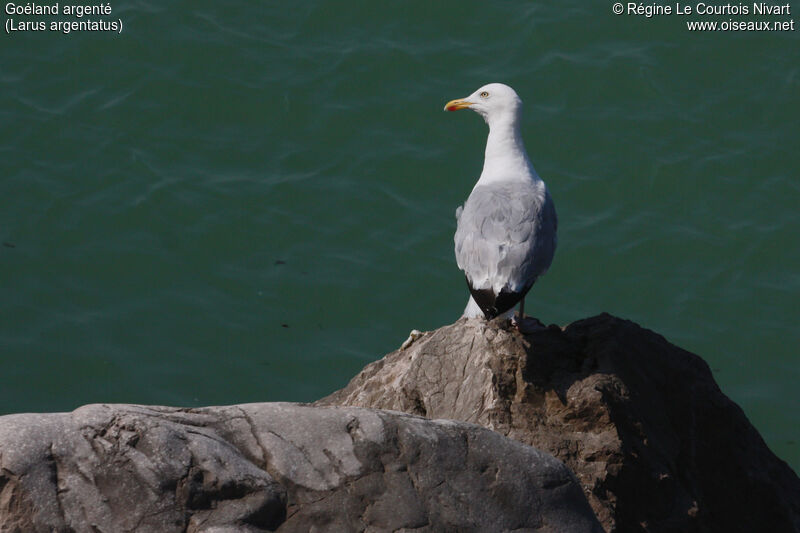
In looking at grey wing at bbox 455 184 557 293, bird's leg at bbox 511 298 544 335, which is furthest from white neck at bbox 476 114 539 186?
bird's leg at bbox 511 298 544 335

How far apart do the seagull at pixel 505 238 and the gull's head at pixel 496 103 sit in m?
0.40

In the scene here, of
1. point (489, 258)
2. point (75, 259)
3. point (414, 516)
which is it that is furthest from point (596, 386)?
point (75, 259)

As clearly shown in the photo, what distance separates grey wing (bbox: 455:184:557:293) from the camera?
569 cm

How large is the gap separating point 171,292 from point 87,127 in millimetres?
2235

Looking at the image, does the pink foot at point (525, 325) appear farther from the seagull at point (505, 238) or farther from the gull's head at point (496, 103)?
the gull's head at point (496, 103)

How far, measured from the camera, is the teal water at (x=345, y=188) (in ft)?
29.5

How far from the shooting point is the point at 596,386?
5.36 metres

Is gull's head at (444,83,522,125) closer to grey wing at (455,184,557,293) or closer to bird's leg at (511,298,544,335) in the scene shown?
grey wing at (455,184,557,293)

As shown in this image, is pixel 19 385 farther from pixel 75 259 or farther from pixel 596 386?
pixel 596 386

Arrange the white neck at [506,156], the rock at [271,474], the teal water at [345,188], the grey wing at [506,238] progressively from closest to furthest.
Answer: the rock at [271,474]
the grey wing at [506,238]
the white neck at [506,156]
the teal water at [345,188]

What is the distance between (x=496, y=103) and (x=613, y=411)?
9.05ft

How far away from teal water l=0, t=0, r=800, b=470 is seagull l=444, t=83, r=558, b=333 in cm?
258

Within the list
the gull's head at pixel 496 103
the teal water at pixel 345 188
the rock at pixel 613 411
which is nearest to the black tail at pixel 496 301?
the rock at pixel 613 411

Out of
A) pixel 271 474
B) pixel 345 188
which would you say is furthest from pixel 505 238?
pixel 345 188
